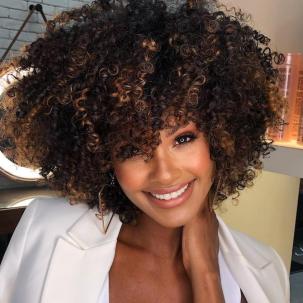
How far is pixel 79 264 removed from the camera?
976 mm

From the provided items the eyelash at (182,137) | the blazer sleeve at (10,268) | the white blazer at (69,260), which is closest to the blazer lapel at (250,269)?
the white blazer at (69,260)

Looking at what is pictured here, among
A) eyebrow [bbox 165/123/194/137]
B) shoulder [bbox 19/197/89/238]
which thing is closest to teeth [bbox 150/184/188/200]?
eyebrow [bbox 165/123/194/137]

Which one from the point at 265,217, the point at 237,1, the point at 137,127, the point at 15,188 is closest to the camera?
the point at 137,127

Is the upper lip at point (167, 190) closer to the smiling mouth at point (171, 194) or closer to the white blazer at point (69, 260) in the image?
the smiling mouth at point (171, 194)

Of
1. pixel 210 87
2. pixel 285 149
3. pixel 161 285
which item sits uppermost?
pixel 210 87

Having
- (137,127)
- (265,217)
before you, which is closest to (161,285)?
(137,127)

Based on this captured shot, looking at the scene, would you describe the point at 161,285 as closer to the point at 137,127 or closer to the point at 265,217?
the point at 137,127

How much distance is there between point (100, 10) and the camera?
938mm

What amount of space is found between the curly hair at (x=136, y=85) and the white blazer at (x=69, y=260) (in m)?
0.09

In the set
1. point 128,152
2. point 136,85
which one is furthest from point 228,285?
point 136,85

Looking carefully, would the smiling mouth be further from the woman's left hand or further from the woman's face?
the woman's left hand

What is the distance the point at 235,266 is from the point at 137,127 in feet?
1.50

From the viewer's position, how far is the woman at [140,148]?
0.87 metres

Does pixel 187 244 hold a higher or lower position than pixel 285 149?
lower
